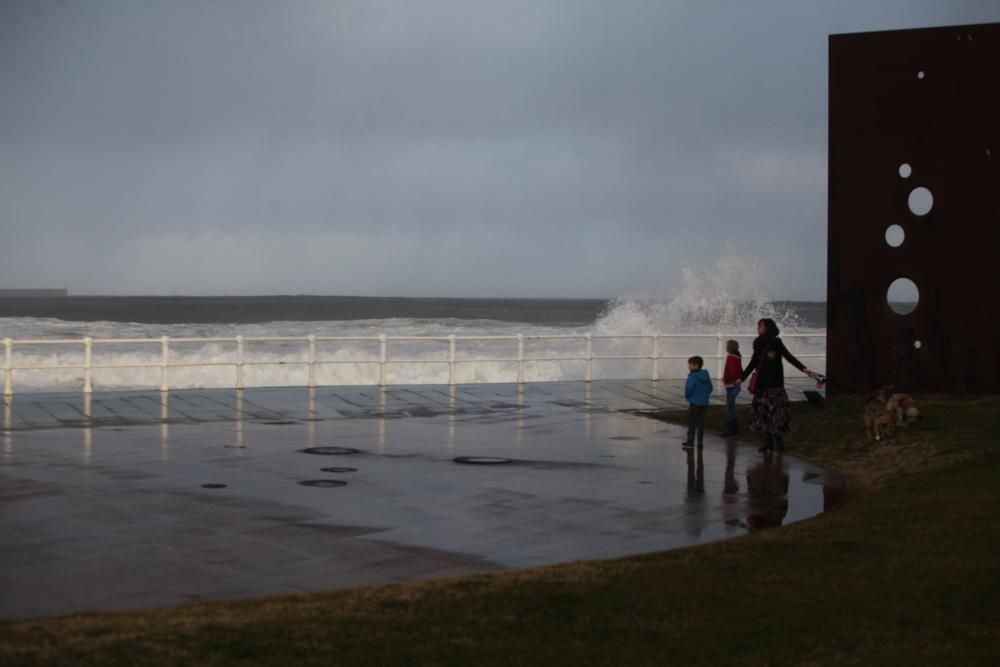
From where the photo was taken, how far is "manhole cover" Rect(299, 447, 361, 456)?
48.5 feet

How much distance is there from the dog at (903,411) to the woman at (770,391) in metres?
1.05

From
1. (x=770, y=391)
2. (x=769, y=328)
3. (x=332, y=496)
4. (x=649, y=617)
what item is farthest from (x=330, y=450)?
(x=649, y=617)

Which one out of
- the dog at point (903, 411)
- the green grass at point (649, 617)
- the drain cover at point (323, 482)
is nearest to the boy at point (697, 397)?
the dog at point (903, 411)

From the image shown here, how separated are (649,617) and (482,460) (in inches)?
296

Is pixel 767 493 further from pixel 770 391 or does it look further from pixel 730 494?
pixel 770 391

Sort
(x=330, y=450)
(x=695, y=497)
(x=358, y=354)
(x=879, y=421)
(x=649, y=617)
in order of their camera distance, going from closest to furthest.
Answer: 1. (x=649, y=617)
2. (x=695, y=497)
3. (x=879, y=421)
4. (x=330, y=450)
5. (x=358, y=354)

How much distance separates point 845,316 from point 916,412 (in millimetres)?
4055

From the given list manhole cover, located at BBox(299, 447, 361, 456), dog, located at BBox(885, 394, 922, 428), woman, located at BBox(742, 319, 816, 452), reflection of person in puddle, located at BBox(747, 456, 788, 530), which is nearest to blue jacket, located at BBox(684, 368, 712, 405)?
woman, located at BBox(742, 319, 816, 452)

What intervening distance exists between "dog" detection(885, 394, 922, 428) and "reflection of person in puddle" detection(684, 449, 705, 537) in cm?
245

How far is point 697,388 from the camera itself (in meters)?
15.4

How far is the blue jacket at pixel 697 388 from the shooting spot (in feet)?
50.5

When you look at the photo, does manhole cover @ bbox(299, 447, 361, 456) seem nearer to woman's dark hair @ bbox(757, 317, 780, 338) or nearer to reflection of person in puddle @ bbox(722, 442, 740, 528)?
reflection of person in puddle @ bbox(722, 442, 740, 528)

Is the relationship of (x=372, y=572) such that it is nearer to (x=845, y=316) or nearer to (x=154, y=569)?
(x=154, y=569)

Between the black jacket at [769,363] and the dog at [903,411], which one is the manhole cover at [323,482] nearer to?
the black jacket at [769,363]
